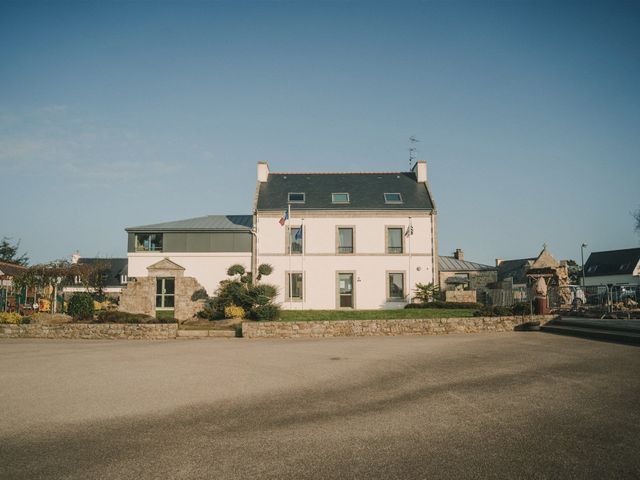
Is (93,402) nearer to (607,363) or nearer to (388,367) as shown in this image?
(388,367)

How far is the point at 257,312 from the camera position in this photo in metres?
19.7

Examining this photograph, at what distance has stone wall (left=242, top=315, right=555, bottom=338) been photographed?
55.9ft

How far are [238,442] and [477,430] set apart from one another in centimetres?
307

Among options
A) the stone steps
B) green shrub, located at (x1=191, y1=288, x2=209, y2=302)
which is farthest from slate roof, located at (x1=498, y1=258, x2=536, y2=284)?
the stone steps

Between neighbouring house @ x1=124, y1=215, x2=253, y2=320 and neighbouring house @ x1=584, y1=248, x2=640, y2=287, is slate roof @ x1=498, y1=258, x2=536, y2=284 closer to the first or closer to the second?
neighbouring house @ x1=584, y1=248, x2=640, y2=287

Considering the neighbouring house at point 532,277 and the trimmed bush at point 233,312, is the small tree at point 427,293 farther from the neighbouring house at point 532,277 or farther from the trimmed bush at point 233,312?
the trimmed bush at point 233,312

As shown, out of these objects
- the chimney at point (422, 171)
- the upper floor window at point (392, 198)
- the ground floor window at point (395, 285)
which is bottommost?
the ground floor window at point (395, 285)

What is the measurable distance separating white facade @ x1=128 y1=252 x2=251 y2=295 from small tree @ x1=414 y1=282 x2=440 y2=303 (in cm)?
1085

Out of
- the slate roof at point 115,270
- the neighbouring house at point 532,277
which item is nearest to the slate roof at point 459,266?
the neighbouring house at point 532,277

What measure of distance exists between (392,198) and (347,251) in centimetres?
503

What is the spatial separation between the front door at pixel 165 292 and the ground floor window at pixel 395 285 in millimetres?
13379

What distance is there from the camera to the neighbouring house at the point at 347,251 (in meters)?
28.2

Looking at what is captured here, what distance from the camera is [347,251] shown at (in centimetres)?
2877

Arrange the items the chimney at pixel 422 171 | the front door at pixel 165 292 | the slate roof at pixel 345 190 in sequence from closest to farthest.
A: the front door at pixel 165 292
the slate roof at pixel 345 190
the chimney at pixel 422 171
